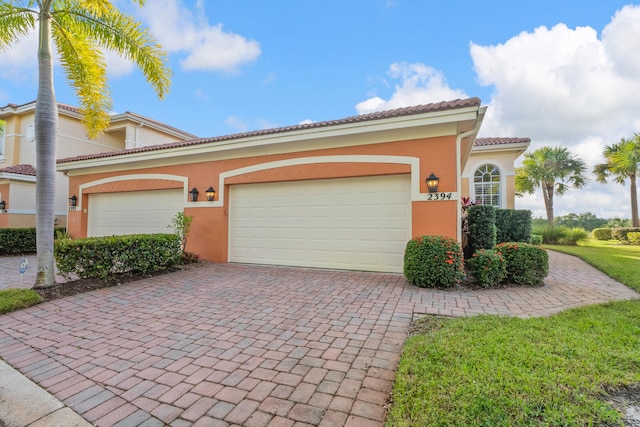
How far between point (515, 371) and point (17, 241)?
50.5 feet

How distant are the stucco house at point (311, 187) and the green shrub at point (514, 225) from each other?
306 centimetres

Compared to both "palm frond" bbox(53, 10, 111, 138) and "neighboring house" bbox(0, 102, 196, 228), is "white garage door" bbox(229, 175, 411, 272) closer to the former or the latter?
"palm frond" bbox(53, 10, 111, 138)

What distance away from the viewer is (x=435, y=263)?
17.5 ft

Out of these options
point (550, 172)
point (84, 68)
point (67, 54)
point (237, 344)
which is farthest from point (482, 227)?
point (550, 172)

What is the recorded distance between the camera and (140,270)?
21.7 ft

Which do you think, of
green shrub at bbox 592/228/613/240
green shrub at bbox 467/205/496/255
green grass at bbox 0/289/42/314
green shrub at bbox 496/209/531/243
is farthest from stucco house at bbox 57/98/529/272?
green shrub at bbox 592/228/613/240

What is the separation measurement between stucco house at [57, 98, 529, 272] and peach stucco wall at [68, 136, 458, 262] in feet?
0.08

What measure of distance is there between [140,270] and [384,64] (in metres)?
10.3

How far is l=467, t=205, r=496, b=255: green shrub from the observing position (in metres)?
7.26

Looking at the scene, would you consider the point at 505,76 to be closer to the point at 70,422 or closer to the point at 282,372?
the point at 282,372

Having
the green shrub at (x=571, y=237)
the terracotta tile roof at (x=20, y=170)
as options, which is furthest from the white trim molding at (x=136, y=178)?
the green shrub at (x=571, y=237)

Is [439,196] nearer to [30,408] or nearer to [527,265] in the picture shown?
[527,265]

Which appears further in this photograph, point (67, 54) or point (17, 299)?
point (67, 54)

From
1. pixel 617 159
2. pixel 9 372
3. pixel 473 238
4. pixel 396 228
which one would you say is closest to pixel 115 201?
pixel 9 372
